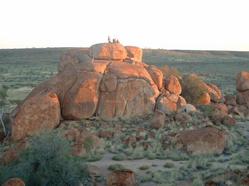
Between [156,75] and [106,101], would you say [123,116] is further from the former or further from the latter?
[156,75]

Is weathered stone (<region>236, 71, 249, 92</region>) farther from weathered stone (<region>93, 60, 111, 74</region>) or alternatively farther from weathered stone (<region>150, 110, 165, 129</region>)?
weathered stone (<region>93, 60, 111, 74</region>)

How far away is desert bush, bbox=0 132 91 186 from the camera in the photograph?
57.4 ft

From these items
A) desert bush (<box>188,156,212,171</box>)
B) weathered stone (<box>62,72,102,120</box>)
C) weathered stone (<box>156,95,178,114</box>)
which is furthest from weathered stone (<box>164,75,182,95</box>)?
desert bush (<box>188,156,212,171</box>)

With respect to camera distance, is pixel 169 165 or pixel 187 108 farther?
pixel 187 108

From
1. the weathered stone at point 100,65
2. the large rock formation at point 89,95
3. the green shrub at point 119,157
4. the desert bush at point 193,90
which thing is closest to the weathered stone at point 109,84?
the large rock formation at point 89,95

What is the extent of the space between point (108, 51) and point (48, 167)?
705 inches

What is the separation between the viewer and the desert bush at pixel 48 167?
17.5 metres

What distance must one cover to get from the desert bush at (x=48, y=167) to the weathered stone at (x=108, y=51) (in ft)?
54.5

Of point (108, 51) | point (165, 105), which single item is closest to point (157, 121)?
point (165, 105)

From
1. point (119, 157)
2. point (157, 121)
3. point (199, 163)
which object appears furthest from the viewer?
point (157, 121)

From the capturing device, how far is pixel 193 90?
1443 inches

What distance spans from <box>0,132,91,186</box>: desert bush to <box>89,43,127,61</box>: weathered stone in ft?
54.5

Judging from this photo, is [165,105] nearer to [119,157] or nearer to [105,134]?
[105,134]

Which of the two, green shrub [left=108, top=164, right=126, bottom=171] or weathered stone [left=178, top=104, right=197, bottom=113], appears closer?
green shrub [left=108, top=164, right=126, bottom=171]
